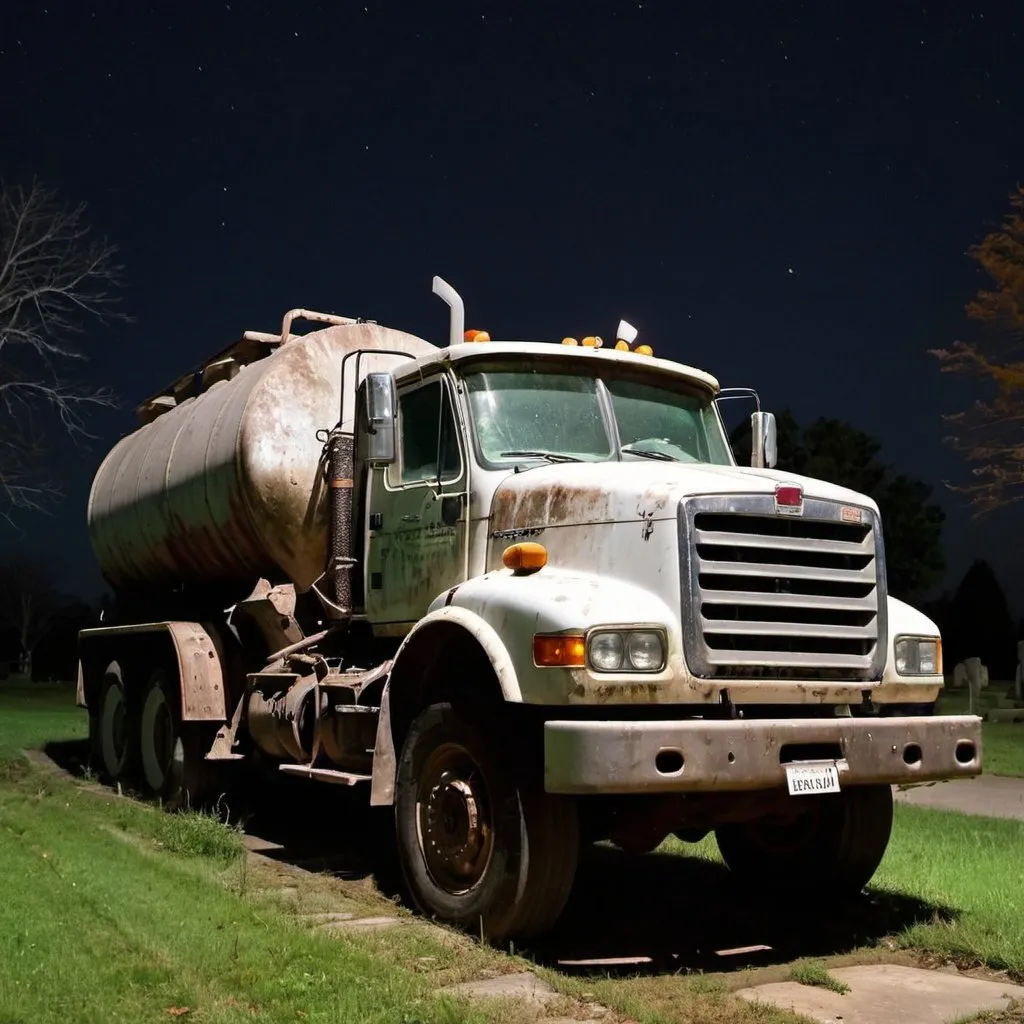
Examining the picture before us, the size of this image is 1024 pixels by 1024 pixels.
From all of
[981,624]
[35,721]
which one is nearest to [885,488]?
[981,624]

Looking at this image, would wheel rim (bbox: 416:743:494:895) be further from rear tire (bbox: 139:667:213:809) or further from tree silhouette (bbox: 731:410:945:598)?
tree silhouette (bbox: 731:410:945:598)

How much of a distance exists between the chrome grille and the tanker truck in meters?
0.01

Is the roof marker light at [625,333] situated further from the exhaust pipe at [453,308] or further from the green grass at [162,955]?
the green grass at [162,955]

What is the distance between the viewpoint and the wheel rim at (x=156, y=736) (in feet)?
36.8

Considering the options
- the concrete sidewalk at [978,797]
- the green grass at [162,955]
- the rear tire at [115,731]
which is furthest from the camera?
the rear tire at [115,731]

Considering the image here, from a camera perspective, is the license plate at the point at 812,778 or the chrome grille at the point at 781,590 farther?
the chrome grille at the point at 781,590

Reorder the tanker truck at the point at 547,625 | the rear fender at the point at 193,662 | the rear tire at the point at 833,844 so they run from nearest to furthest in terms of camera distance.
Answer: the tanker truck at the point at 547,625 < the rear tire at the point at 833,844 < the rear fender at the point at 193,662

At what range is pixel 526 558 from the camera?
6453 mm

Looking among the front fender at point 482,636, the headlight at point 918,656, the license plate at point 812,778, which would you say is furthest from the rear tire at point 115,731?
the license plate at point 812,778

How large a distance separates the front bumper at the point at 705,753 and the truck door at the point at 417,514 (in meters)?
1.96

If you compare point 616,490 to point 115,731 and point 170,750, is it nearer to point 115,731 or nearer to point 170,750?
point 170,750

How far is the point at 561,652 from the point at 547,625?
6.0 inches

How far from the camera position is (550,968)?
5871 millimetres

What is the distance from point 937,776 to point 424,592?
304 centimetres
